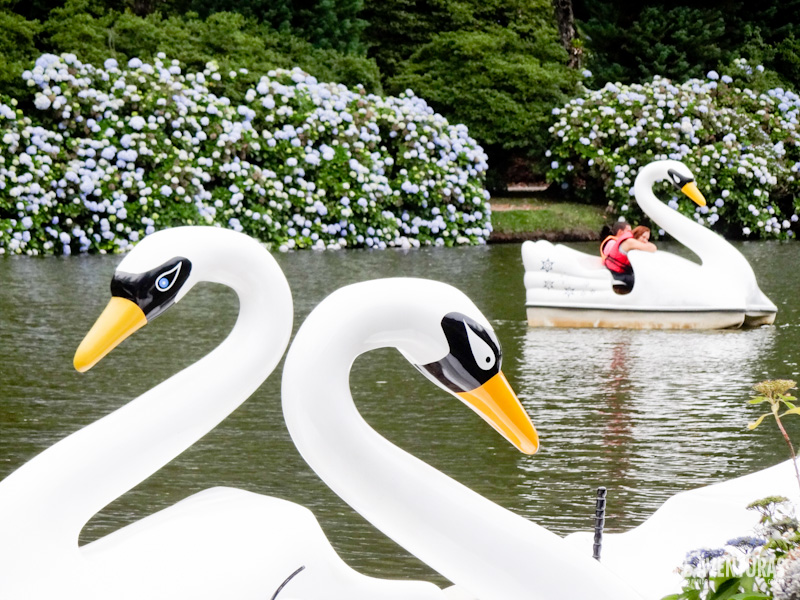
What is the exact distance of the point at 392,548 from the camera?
4551mm

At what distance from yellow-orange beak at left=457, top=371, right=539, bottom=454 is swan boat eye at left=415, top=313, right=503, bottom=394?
0.06 feet

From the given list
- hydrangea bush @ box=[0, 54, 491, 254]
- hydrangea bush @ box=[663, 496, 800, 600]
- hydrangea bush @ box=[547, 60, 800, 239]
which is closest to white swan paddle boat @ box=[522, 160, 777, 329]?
hydrangea bush @ box=[663, 496, 800, 600]

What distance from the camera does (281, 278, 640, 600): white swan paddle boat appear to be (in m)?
2.62

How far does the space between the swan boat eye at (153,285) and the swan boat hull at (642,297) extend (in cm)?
725

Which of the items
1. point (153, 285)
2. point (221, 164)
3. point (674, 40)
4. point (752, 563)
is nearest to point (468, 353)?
point (752, 563)

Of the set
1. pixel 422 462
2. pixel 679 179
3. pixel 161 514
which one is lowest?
pixel 679 179

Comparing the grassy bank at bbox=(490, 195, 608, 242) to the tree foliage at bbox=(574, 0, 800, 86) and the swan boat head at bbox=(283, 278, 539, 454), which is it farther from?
the swan boat head at bbox=(283, 278, 539, 454)

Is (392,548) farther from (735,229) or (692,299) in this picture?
(735,229)

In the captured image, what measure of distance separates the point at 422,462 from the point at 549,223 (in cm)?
1914

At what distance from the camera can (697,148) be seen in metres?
21.2

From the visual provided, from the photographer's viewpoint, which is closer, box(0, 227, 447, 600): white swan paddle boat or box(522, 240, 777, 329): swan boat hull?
box(0, 227, 447, 600): white swan paddle boat

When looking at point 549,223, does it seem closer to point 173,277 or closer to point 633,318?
point 633,318

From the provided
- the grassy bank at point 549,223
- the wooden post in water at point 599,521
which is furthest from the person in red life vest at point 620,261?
the grassy bank at point 549,223

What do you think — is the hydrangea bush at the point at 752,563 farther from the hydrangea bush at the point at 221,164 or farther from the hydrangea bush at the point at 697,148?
the hydrangea bush at the point at 697,148
